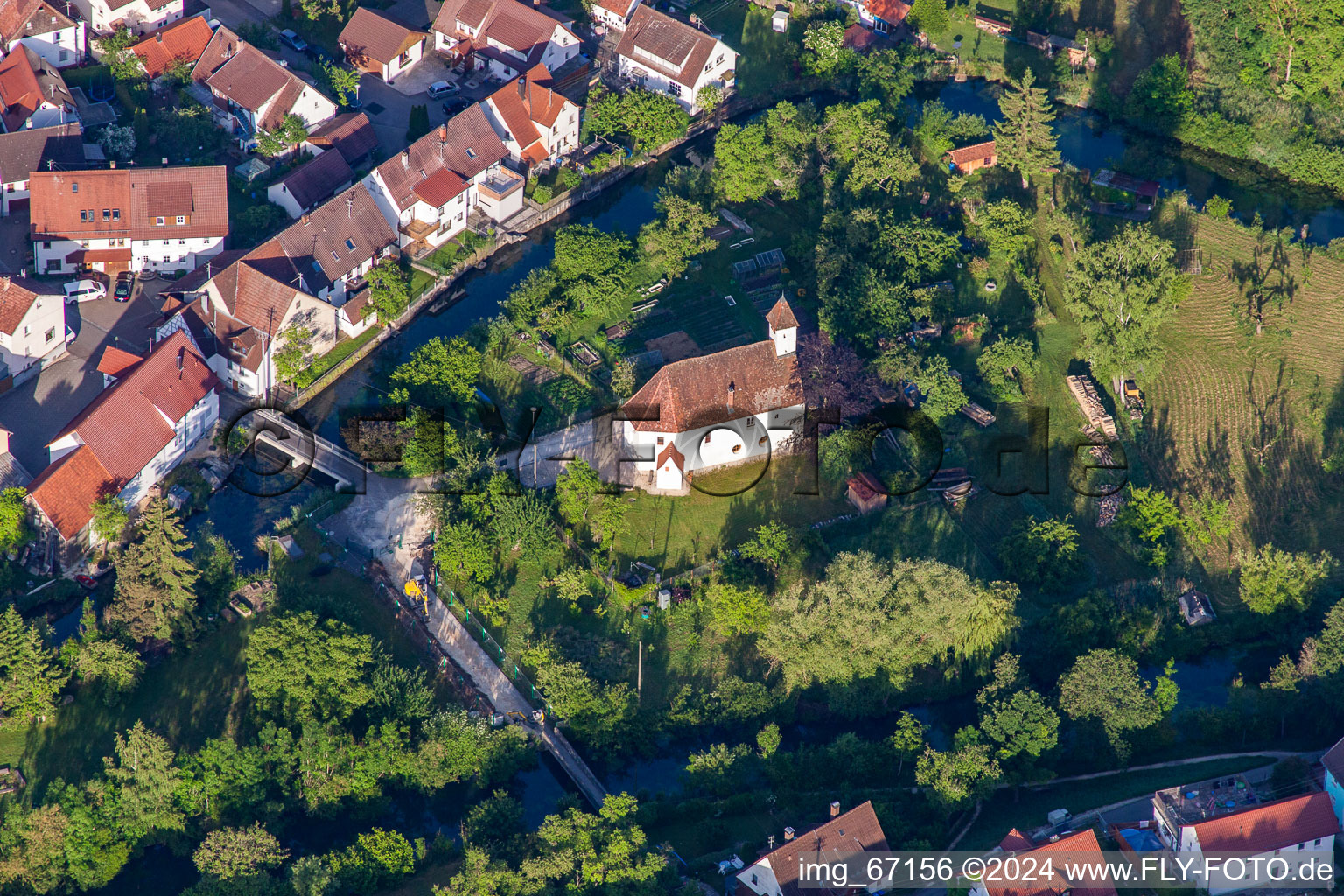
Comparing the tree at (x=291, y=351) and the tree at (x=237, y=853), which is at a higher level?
the tree at (x=291, y=351)

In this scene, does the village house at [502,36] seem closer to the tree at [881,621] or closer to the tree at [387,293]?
the tree at [387,293]

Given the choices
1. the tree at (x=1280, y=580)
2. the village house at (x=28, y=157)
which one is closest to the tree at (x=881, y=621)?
the tree at (x=1280, y=580)

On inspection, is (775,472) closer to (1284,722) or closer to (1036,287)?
(1036,287)

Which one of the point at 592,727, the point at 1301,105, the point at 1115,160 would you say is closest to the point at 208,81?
the point at 592,727

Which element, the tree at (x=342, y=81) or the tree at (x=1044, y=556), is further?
the tree at (x=342, y=81)

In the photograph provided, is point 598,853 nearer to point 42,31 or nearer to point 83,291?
point 83,291

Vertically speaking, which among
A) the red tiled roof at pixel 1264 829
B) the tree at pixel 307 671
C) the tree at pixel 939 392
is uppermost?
the tree at pixel 939 392

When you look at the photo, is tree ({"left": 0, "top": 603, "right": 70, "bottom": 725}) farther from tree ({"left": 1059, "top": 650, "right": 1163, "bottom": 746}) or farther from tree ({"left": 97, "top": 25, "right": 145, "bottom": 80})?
tree ({"left": 1059, "top": 650, "right": 1163, "bottom": 746})

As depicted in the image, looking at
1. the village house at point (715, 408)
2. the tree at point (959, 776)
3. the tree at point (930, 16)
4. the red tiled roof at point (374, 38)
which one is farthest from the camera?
the tree at point (930, 16)
